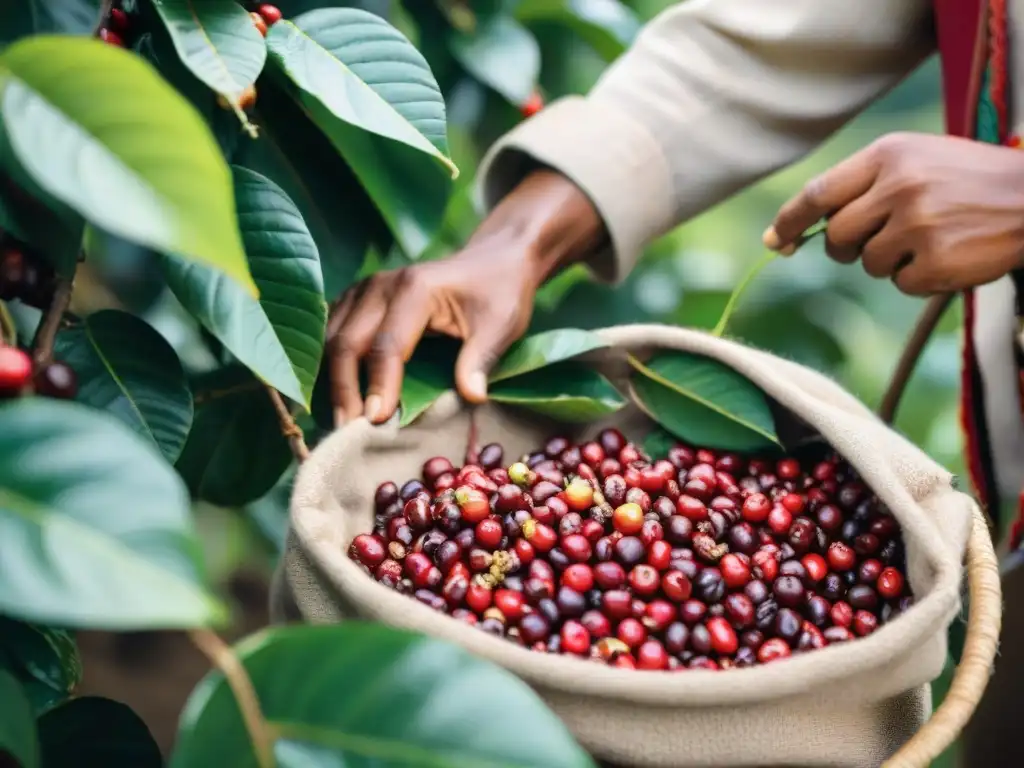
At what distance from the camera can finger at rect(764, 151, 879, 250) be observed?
89 centimetres

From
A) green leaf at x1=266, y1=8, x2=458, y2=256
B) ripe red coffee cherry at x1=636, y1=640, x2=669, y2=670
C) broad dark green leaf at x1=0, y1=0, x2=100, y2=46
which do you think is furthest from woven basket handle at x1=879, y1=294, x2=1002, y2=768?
broad dark green leaf at x1=0, y1=0, x2=100, y2=46

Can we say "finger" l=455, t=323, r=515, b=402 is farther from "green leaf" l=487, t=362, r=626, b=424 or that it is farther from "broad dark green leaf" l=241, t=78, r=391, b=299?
"broad dark green leaf" l=241, t=78, r=391, b=299

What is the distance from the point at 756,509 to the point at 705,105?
569 mm

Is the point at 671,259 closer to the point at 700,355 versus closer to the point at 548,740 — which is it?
the point at 700,355

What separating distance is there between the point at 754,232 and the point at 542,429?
1.64 meters

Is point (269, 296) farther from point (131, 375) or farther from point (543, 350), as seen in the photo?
point (543, 350)

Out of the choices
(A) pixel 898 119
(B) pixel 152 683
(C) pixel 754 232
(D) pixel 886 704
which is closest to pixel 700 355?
(D) pixel 886 704

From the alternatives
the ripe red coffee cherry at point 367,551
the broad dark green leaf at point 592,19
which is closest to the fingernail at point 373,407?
the ripe red coffee cherry at point 367,551

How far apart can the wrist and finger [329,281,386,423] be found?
0.66 ft

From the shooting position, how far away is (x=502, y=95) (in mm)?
1217

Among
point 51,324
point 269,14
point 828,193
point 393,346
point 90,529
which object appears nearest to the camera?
point 90,529

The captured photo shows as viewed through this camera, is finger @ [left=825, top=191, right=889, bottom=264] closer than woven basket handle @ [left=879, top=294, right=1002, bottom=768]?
No

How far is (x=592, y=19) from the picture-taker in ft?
4.06

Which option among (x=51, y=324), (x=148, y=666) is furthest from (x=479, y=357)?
(x=148, y=666)
